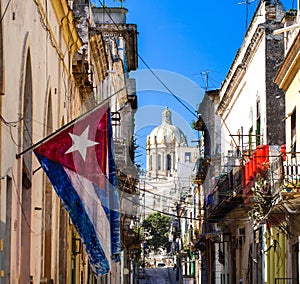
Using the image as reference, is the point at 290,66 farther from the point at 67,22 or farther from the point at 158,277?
the point at 158,277

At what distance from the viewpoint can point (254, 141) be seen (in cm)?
2638

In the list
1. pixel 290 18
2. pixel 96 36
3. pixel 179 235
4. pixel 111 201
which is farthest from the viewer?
pixel 179 235

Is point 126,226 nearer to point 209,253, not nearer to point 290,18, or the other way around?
point 209,253

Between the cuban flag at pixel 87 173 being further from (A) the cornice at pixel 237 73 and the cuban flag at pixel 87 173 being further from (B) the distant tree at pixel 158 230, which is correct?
(B) the distant tree at pixel 158 230

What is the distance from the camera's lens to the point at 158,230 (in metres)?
95.8

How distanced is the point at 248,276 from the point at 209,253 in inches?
569

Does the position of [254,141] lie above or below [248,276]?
above

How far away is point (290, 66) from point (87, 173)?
918 cm

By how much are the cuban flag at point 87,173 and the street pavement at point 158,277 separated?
58.3 metres

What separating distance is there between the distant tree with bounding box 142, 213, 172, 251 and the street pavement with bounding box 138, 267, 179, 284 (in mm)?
3772

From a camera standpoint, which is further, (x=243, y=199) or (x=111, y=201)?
(x=243, y=199)

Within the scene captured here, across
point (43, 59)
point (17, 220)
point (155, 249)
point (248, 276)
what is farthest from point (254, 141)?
point (155, 249)

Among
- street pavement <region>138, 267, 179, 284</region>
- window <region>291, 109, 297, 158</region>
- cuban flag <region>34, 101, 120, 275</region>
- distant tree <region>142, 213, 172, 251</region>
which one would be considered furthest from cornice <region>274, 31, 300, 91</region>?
distant tree <region>142, 213, 172, 251</region>

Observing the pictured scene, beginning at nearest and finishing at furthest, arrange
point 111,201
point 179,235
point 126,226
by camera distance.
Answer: point 111,201 → point 126,226 → point 179,235
